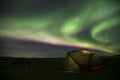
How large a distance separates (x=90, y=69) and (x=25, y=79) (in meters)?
5.58

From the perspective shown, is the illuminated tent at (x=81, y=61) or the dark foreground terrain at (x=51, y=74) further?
the illuminated tent at (x=81, y=61)

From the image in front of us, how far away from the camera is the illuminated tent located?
16.6 metres

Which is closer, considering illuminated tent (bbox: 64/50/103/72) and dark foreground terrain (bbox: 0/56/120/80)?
dark foreground terrain (bbox: 0/56/120/80)

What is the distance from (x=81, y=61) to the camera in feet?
55.2

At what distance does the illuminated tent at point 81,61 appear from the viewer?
16594mm

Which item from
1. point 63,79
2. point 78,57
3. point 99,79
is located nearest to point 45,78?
point 63,79

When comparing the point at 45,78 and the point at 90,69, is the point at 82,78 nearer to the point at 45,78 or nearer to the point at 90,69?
the point at 45,78

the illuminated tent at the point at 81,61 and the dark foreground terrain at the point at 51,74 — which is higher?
the illuminated tent at the point at 81,61

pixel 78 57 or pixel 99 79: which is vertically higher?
pixel 78 57

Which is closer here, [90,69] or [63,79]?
[63,79]

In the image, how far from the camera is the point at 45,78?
1304 centimetres

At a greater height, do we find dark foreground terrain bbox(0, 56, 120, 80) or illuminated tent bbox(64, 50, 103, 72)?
illuminated tent bbox(64, 50, 103, 72)

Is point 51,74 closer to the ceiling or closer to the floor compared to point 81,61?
closer to the floor

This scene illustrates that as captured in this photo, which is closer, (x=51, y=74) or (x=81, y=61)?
(x=51, y=74)
